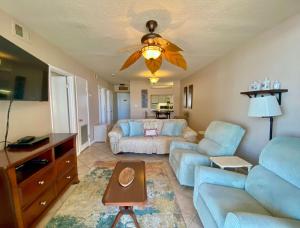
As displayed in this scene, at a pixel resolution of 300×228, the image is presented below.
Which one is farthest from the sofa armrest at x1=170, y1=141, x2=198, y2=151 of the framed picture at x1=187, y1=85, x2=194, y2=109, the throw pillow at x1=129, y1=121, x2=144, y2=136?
the framed picture at x1=187, y1=85, x2=194, y2=109

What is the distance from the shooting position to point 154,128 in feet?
14.5

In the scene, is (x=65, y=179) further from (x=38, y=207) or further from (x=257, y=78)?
(x=257, y=78)

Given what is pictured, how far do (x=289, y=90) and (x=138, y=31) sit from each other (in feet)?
6.86

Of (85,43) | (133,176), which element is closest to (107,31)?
(85,43)

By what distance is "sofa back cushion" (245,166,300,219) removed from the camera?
1225 mm

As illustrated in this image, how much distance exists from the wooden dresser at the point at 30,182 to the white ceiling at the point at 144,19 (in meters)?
1.56

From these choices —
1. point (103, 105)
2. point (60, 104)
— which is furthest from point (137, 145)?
point (103, 105)

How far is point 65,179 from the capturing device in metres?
2.38

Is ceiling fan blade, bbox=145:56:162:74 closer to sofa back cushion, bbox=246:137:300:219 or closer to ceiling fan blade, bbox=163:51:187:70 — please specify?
ceiling fan blade, bbox=163:51:187:70

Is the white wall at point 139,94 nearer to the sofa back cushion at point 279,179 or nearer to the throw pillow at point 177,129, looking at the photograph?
the throw pillow at point 177,129

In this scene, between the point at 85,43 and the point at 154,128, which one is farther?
the point at 154,128

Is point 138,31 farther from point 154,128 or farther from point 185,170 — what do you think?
point 154,128

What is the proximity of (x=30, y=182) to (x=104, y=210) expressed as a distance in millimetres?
880

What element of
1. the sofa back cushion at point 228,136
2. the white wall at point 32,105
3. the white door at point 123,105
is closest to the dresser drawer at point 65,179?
the white wall at point 32,105
